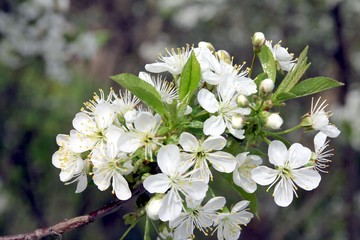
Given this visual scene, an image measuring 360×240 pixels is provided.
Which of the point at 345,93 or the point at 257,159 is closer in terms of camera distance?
the point at 257,159

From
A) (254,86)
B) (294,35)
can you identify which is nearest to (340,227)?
(294,35)

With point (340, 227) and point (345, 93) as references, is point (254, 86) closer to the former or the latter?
point (345, 93)

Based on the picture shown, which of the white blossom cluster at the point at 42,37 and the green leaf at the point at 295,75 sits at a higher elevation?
the green leaf at the point at 295,75

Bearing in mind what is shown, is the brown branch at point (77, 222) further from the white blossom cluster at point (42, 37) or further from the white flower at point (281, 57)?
the white blossom cluster at point (42, 37)

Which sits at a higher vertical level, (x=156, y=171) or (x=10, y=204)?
(x=156, y=171)

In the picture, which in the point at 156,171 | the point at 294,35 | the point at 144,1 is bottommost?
the point at 144,1

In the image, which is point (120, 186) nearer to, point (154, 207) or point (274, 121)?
point (154, 207)

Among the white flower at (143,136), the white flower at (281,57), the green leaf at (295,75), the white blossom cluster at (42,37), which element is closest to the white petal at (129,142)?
the white flower at (143,136)
